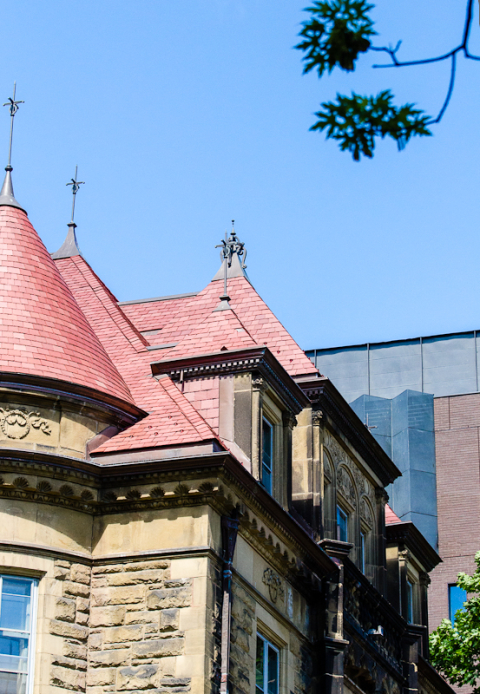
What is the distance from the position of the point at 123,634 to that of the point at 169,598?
0.78m

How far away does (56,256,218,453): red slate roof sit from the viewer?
1991 centimetres

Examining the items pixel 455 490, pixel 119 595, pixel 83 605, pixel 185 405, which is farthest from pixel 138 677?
pixel 455 490

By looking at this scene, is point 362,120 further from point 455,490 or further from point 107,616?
point 455,490

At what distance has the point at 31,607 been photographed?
18.6 m

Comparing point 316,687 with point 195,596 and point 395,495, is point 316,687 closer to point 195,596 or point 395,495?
point 195,596

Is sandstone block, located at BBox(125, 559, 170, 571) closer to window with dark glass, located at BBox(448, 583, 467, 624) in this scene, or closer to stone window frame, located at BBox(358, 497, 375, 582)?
stone window frame, located at BBox(358, 497, 375, 582)

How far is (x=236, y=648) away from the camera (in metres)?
19.3

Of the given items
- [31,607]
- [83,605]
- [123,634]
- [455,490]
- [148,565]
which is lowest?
[123,634]

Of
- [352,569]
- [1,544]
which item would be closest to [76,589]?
[1,544]

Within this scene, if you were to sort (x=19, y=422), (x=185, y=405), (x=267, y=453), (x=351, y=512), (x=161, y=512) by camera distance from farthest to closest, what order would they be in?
(x=351, y=512) → (x=267, y=453) → (x=185, y=405) → (x=19, y=422) → (x=161, y=512)

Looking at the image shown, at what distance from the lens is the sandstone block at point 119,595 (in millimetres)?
18922

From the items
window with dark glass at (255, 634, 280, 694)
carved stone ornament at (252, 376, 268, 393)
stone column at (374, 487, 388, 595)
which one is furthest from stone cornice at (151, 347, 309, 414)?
stone column at (374, 487, 388, 595)

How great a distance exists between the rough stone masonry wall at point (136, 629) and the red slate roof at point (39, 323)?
288cm

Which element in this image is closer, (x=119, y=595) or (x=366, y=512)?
(x=119, y=595)
